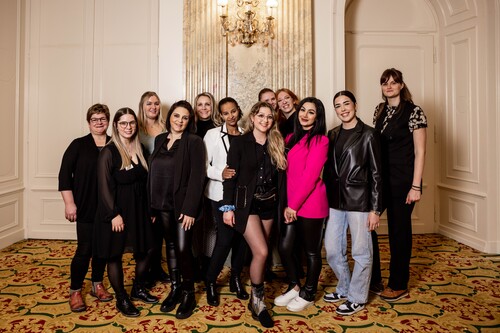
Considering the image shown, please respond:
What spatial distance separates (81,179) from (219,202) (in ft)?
3.65

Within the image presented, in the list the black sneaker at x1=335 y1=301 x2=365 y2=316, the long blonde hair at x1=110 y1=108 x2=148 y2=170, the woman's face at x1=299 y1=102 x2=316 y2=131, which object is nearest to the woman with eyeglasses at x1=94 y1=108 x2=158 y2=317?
the long blonde hair at x1=110 y1=108 x2=148 y2=170

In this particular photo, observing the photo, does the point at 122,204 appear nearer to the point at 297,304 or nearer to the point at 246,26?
the point at 297,304

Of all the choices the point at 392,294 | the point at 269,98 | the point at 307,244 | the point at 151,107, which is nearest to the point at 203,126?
the point at 151,107

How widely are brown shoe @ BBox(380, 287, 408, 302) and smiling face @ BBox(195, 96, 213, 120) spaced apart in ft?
7.31

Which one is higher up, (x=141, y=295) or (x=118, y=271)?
(x=118, y=271)

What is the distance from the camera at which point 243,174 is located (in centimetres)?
255

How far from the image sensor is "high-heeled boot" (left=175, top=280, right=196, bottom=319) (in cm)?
259

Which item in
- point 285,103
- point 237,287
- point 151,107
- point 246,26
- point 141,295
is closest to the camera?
point 141,295

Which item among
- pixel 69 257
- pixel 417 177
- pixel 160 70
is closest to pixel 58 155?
pixel 69 257

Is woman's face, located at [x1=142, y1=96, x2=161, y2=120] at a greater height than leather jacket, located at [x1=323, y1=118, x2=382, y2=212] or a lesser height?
greater

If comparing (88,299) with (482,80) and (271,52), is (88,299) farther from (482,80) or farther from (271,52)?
(482,80)

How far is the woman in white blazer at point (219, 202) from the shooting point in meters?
2.78

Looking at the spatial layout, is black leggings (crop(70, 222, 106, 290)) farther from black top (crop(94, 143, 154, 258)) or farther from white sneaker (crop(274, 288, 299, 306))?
white sneaker (crop(274, 288, 299, 306))

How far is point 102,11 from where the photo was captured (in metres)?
4.74
